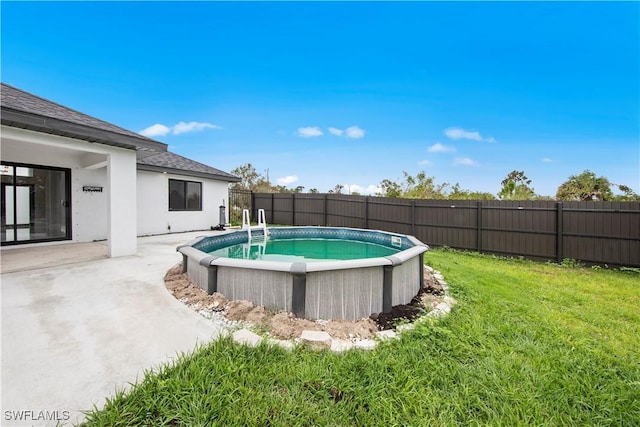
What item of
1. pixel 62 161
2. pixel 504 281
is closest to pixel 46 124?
pixel 62 161

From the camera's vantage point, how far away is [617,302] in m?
4.40

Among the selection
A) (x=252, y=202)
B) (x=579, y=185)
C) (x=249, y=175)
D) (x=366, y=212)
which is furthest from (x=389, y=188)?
(x=249, y=175)

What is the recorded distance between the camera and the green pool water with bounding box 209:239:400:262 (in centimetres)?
725

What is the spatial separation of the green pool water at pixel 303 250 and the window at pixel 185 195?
4.46 meters

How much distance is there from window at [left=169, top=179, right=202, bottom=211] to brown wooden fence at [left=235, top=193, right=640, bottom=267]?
25.1 feet

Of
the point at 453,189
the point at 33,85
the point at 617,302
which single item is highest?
the point at 33,85

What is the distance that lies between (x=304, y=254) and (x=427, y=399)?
19.6ft

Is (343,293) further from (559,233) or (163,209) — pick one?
(163,209)

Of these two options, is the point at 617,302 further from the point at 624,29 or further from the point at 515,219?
the point at 624,29

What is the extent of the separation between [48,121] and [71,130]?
0.36 metres

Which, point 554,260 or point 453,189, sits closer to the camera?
point 554,260

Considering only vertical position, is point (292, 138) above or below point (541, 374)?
above

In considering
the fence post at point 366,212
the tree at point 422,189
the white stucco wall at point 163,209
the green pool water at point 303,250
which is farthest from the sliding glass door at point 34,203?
the tree at point 422,189

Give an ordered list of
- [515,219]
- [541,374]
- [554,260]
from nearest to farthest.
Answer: [541,374], [554,260], [515,219]
